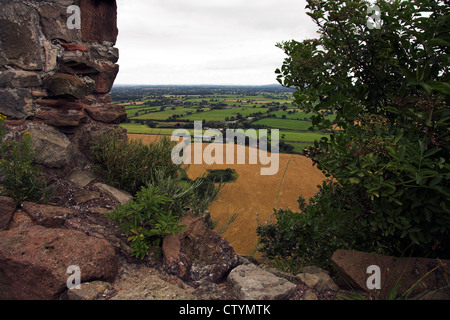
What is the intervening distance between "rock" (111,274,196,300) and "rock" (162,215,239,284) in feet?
0.83

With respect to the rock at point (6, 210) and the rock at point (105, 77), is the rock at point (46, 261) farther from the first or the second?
the rock at point (105, 77)

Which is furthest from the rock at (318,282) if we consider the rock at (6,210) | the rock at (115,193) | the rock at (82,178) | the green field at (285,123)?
the green field at (285,123)

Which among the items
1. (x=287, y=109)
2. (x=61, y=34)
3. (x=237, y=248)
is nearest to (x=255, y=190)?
(x=237, y=248)

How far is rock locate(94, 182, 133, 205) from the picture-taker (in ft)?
12.7

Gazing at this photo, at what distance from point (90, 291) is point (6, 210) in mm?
1364

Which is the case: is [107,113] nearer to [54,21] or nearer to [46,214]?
[54,21]

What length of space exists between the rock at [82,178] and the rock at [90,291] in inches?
77.6

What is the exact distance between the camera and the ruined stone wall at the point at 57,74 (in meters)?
3.76

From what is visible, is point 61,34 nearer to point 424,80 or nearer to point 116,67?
point 116,67

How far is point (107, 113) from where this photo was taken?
4699 millimetres

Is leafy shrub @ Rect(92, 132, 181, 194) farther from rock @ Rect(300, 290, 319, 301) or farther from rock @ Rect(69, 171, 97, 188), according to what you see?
rock @ Rect(300, 290, 319, 301)
